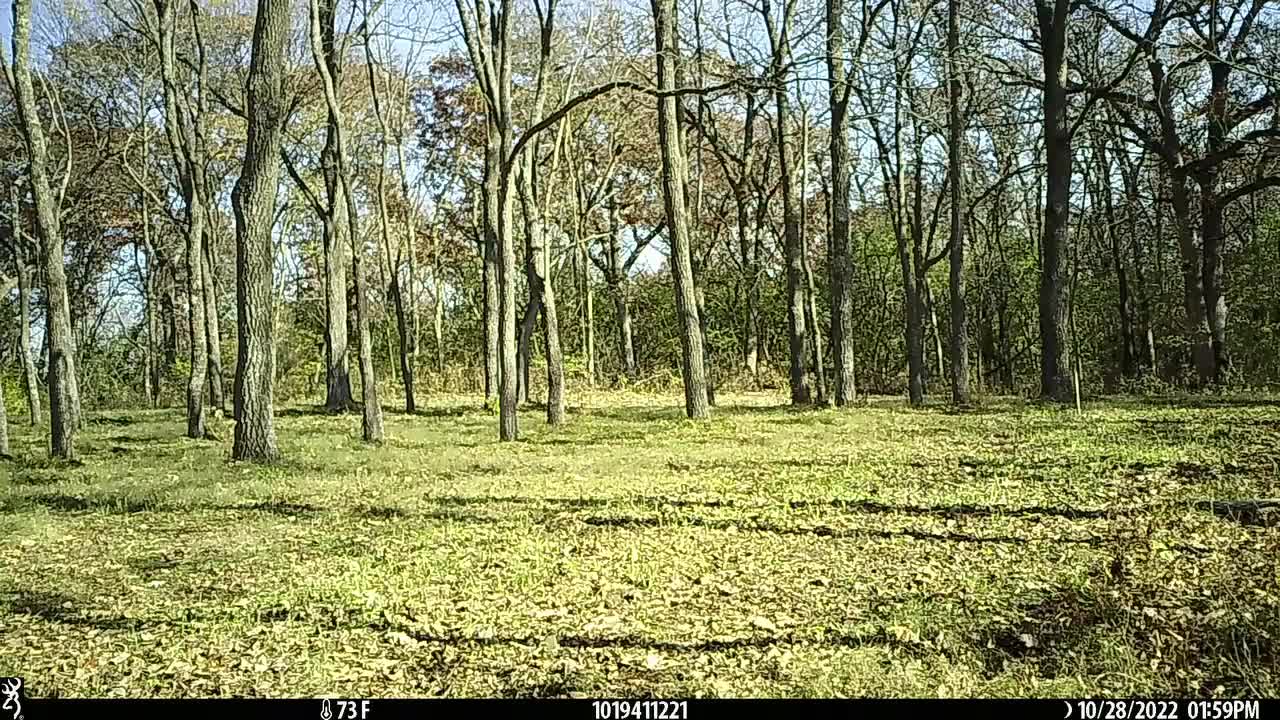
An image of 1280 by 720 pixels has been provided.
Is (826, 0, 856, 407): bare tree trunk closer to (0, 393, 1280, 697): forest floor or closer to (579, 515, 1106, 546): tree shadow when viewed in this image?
(0, 393, 1280, 697): forest floor

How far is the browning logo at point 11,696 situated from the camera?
364 cm

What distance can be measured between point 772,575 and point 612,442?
7.97 metres

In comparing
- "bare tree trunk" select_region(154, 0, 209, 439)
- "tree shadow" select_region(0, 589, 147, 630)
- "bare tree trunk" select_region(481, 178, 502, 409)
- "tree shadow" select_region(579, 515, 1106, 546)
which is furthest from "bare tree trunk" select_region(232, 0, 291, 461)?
"tree shadow" select_region(0, 589, 147, 630)

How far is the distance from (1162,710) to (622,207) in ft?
97.1

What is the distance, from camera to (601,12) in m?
21.8

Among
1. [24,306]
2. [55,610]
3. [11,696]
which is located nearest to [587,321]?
[24,306]

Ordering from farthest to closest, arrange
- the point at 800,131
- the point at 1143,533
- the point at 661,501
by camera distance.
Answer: the point at 800,131 → the point at 661,501 → the point at 1143,533

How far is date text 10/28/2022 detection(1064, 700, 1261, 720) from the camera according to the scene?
317 cm

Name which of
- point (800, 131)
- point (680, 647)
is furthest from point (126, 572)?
point (800, 131)

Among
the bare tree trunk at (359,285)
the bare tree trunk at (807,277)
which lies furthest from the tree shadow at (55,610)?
the bare tree trunk at (807,277)

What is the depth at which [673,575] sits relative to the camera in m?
5.44

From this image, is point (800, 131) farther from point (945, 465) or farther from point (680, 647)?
point (680, 647)

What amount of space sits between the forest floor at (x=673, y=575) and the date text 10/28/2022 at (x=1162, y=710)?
0.14m

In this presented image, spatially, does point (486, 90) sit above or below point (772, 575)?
above
